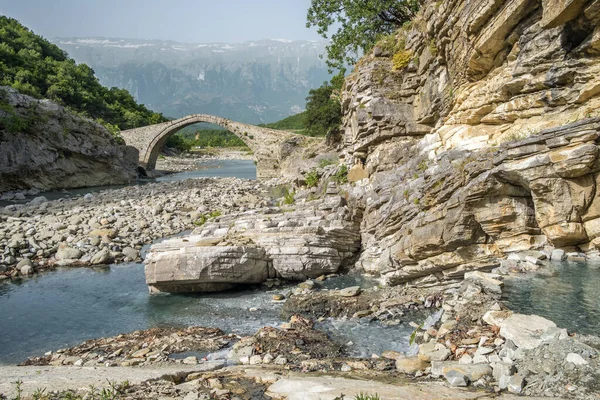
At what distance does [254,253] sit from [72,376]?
7.10 metres

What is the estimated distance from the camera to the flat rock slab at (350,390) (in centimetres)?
508

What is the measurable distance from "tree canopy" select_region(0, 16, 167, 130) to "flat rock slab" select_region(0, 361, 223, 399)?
4478 centimetres

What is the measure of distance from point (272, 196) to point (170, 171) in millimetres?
30331

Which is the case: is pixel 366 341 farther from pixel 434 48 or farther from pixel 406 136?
pixel 434 48

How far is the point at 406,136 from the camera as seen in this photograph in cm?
1778

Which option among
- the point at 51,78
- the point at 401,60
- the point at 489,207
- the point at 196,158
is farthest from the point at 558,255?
the point at 196,158

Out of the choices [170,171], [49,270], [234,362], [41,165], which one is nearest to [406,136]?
[234,362]

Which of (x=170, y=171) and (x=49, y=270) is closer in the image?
(x=49, y=270)

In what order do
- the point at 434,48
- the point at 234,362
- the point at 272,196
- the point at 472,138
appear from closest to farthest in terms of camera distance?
the point at 234,362 < the point at 472,138 < the point at 434,48 < the point at 272,196

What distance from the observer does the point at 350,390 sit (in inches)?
208

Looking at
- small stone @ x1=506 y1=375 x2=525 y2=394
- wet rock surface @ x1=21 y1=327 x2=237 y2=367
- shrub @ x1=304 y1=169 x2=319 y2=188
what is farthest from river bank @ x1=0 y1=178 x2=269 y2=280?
small stone @ x1=506 y1=375 x2=525 y2=394

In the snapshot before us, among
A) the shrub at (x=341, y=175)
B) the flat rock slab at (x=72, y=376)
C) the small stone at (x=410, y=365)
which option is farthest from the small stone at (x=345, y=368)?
the shrub at (x=341, y=175)

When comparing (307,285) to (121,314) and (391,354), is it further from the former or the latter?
(121,314)

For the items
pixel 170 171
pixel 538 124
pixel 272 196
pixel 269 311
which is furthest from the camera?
pixel 170 171
